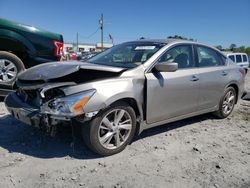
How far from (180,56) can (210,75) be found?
78cm

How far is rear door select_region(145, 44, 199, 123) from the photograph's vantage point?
384cm

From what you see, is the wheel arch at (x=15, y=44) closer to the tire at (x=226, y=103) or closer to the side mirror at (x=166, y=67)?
the side mirror at (x=166, y=67)

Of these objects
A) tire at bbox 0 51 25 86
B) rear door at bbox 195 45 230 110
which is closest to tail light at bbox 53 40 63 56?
tire at bbox 0 51 25 86

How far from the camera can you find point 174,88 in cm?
411

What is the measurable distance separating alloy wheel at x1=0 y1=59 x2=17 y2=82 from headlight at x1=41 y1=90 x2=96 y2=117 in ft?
9.80

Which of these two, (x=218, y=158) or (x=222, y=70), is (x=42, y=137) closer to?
(x=218, y=158)

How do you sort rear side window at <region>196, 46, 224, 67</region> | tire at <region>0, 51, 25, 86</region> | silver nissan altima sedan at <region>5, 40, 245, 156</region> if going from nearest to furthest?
silver nissan altima sedan at <region>5, 40, 245, 156</region>
rear side window at <region>196, 46, 224, 67</region>
tire at <region>0, 51, 25, 86</region>

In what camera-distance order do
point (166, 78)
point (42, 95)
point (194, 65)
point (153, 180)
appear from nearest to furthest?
point (153, 180) → point (42, 95) → point (166, 78) → point (194, 65)

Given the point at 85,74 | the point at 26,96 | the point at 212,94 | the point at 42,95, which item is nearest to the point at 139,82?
the point at 85,74

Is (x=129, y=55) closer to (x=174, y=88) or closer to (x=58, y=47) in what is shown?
(x=174, y=88)

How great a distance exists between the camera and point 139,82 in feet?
12.0

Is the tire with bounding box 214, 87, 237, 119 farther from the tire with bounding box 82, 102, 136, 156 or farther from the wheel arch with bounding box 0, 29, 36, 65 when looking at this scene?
the wheel arch with bounding box 0, 29, 36, 65

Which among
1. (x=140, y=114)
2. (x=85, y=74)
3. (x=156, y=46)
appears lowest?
(x=140, y=114)

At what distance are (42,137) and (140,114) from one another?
1.55 meters
